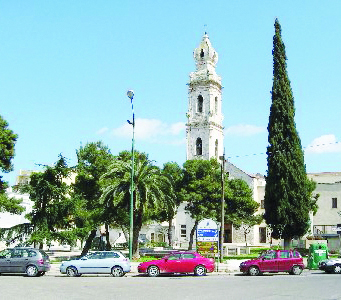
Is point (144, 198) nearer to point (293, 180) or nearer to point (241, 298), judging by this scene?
point (293, 180)

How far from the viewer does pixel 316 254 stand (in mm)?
32125

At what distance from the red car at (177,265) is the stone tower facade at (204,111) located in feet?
149

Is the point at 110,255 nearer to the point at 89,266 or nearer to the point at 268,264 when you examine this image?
the point at 89,266

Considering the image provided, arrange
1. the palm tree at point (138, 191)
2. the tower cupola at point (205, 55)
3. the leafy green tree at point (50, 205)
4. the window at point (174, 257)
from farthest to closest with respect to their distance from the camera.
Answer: the tower cupola at point (205, 55) → the palm tree at point (138, 191) → the leafy green tree at point (50, 205) → the window at point (174, 257)

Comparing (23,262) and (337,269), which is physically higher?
(23,262)

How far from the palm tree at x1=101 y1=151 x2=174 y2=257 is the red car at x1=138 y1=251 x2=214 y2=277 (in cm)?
986

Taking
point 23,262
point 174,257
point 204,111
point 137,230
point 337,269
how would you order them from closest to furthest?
point 23,262
point 174,257
point 337,269
point 137,230
point 204,111

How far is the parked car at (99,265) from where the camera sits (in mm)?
27062

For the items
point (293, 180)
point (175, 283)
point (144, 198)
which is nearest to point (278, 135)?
point (293, 180)

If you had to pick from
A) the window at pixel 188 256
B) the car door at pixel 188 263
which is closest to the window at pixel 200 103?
the window at pixel 188 256

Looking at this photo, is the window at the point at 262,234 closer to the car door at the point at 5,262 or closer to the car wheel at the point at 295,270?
the car wheel at the point at 295,270

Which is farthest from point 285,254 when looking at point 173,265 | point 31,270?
point 31,270

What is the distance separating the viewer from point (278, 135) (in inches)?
1769

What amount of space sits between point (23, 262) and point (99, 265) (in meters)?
3.86
